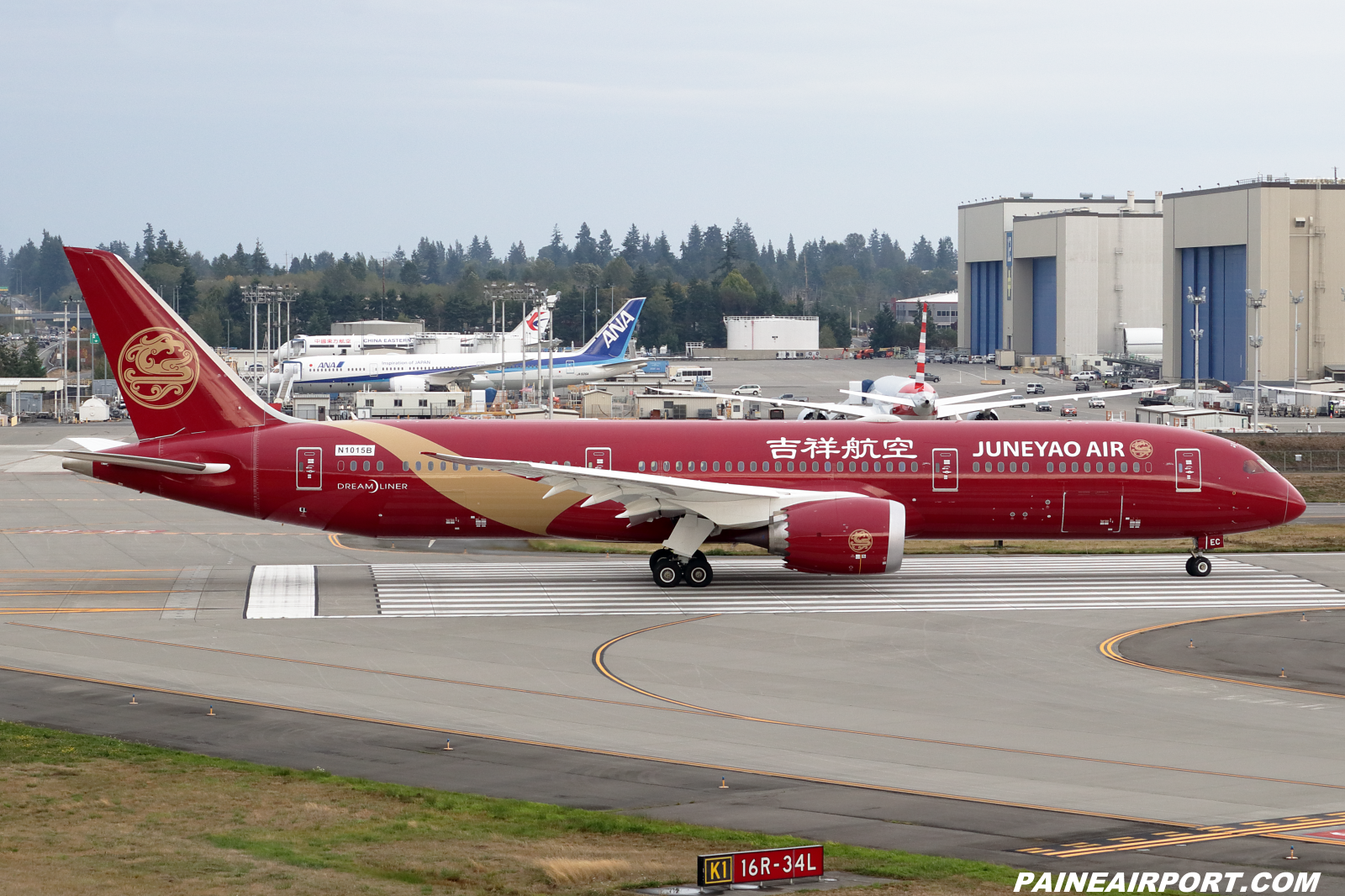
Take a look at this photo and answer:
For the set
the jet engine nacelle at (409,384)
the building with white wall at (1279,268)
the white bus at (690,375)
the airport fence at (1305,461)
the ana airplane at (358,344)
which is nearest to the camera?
the airport fence at (1305,461)

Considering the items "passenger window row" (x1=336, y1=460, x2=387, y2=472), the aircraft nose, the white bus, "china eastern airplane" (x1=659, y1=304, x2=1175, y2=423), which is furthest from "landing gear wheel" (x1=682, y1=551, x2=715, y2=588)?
the white bus

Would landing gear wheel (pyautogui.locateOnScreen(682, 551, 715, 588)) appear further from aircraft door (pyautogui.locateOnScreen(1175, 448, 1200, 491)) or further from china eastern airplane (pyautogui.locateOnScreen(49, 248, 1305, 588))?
aircraft door (pyautogui.locateOnScreen(1175, 448, 1200, 491))

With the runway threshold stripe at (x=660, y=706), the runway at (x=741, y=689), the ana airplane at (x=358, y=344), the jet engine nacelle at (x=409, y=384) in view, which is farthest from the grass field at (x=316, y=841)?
the ana airplane at (x=358, y=344)

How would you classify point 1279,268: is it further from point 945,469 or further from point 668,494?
point 668,494

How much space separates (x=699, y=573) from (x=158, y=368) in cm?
1512

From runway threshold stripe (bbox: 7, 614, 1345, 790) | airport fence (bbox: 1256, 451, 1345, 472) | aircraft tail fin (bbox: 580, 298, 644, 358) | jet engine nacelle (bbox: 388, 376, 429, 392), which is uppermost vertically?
aircraft tail fin (bbox: 580, 298, 644, 358)

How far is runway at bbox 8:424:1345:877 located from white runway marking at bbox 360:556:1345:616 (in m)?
0.14

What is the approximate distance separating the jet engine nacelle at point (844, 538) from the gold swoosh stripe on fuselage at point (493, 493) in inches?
227

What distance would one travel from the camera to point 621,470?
124 feet

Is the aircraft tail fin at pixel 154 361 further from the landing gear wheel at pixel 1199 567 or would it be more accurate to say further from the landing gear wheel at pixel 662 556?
the landing gear wheel at pixel 1199 567

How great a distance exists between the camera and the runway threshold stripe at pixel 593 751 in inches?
714

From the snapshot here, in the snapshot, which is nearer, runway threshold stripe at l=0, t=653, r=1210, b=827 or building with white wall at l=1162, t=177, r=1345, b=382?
runway threshold stripe at l=0, t=653, r=1210, b=827
